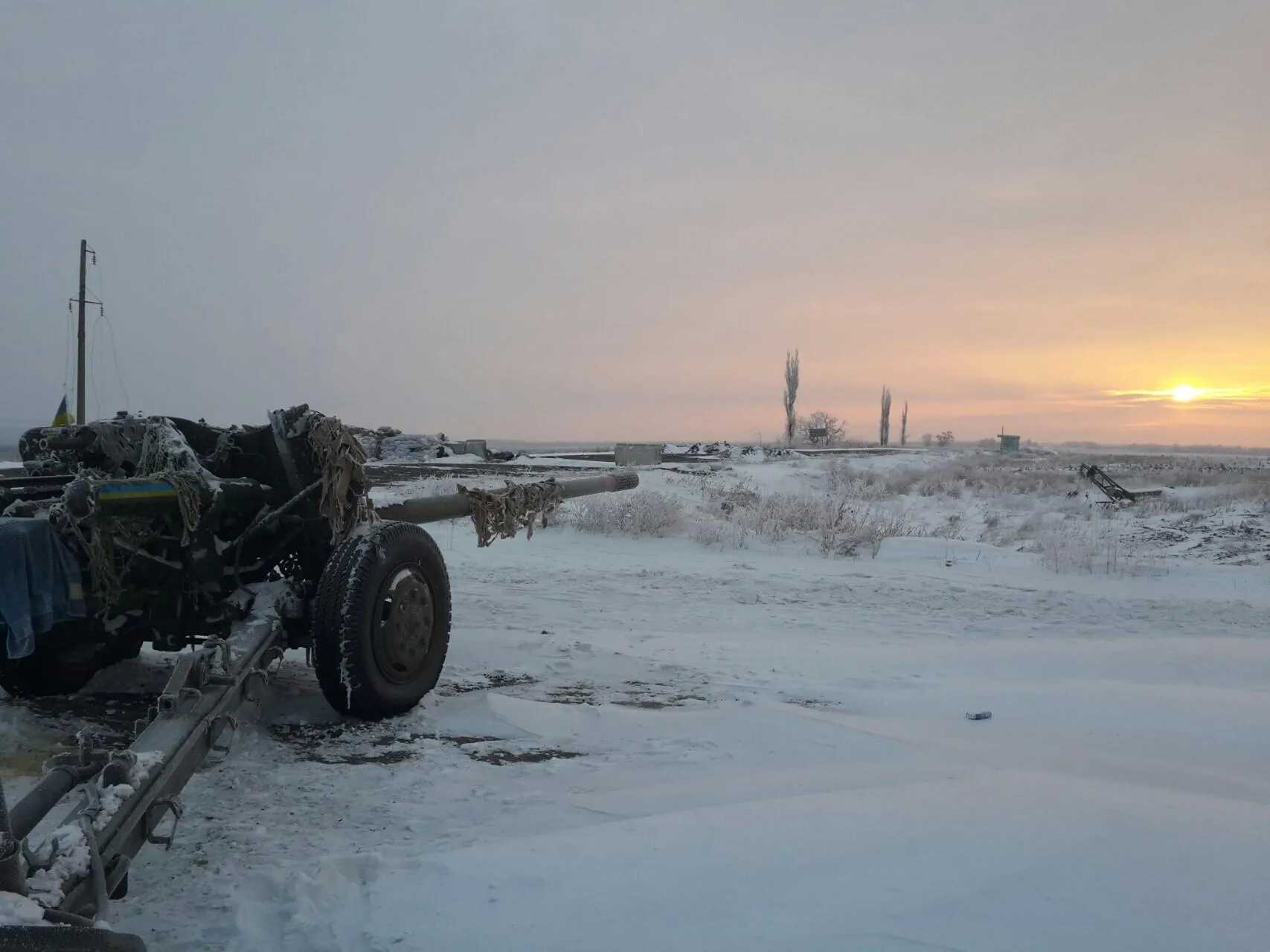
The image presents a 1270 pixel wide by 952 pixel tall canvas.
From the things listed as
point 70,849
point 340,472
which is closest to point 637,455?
point 340,472

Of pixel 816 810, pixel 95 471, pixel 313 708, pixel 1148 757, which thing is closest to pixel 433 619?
pixel 313 708

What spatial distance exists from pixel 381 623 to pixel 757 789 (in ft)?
5.77

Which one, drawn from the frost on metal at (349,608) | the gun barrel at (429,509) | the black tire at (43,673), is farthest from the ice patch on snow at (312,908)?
the black tire at (43,673)

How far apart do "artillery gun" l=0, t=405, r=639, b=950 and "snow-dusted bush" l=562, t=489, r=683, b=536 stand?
7.08m

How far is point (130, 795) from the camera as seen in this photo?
88.4 inches

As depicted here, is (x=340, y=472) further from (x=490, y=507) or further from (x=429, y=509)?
(x=490, y=507)

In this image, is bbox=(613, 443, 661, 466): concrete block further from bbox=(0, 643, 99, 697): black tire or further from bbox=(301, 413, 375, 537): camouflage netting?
bbox=(301, 413, 375, 537): camouflage netting

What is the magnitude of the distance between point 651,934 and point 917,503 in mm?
21774

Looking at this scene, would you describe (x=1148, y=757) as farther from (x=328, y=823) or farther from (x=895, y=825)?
(x=328, y=823)

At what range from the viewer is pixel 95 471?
424 centimetres

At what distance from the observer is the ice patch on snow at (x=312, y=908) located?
2205 millimetres

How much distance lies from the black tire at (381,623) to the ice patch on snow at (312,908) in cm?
121

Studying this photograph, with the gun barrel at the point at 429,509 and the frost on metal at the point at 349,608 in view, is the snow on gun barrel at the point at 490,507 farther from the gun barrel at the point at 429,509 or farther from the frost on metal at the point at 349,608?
the frost on metal at the point at 349,608

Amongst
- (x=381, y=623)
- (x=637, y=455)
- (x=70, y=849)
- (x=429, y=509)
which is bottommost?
(x=70, y=849)
